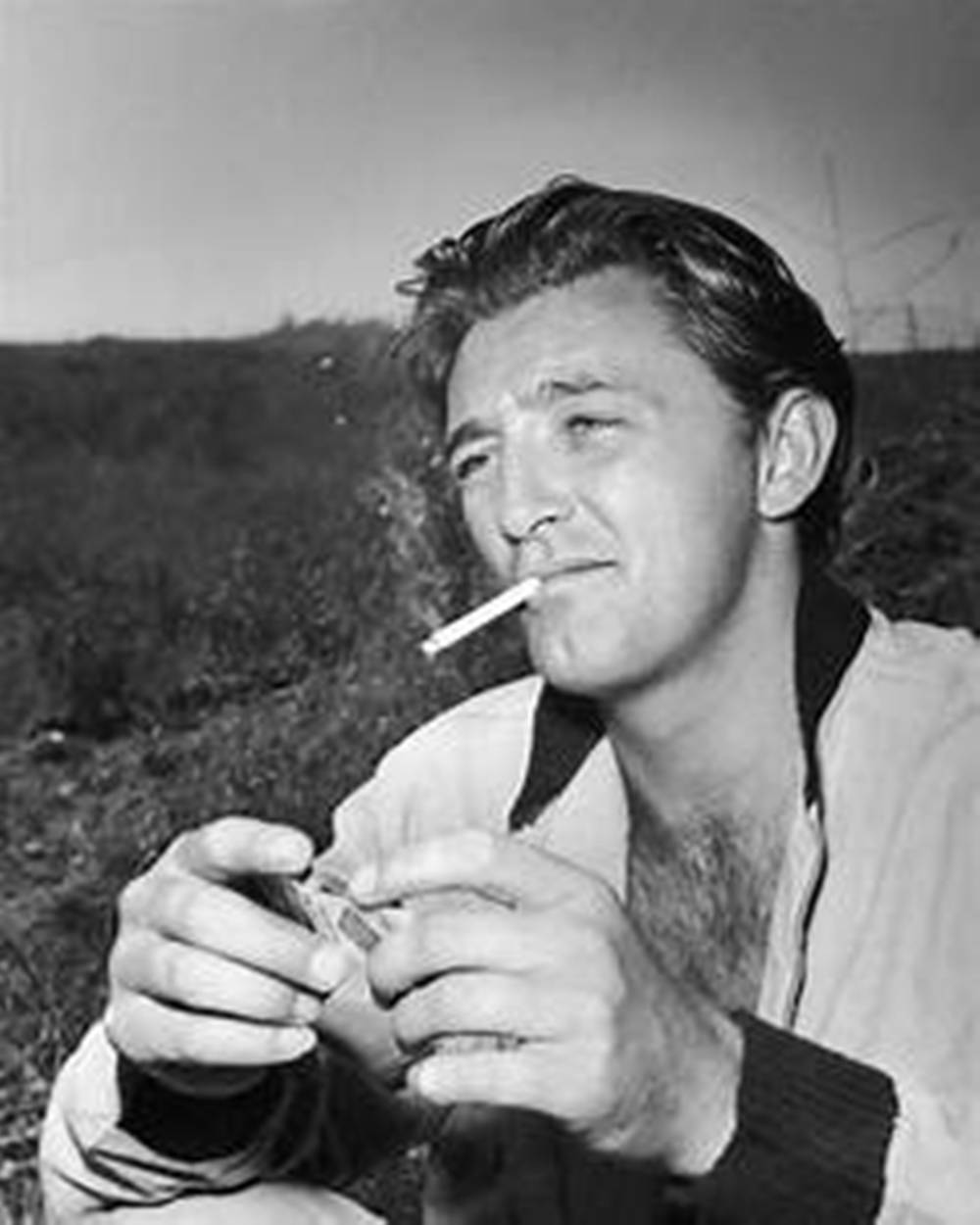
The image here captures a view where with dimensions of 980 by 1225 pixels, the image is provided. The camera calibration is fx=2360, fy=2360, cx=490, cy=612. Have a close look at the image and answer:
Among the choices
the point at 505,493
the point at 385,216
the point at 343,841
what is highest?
the point at 385,216

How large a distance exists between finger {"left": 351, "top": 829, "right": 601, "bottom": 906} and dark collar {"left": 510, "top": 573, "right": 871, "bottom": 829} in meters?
0.31

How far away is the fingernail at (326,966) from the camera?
78 centimetres

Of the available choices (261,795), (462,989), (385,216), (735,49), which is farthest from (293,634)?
(462,989)

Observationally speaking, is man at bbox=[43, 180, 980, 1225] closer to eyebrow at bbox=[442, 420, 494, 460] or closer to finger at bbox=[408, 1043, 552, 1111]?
eyebrow at bbox=[442, 420, 494, 460]

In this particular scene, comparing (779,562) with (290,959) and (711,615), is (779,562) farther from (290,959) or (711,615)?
(290,959)

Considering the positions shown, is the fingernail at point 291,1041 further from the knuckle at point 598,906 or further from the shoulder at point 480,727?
the shoulder at point 480,727

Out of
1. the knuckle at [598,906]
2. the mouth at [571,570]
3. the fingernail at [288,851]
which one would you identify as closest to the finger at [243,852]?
the fingernail at [288,851]

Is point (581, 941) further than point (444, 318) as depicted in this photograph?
No

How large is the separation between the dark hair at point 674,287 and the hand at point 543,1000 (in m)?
0.36

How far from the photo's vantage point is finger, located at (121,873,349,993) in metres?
0.78

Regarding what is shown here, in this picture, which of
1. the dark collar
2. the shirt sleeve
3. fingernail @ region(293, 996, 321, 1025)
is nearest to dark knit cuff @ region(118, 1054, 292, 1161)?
the shirt sleeve

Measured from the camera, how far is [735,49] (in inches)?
44.1

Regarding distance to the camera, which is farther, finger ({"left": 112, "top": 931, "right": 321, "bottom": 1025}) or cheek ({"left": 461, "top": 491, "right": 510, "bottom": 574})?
cheek ({"left": 461, "top": 491, "right": 510, "bottom": 574})

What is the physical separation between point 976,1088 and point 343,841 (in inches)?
12.5
